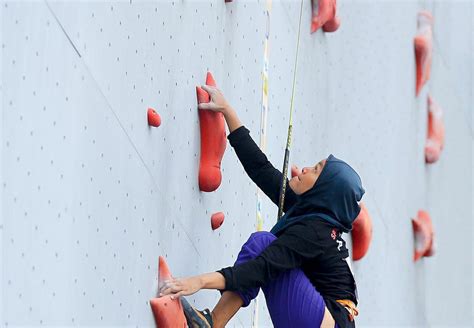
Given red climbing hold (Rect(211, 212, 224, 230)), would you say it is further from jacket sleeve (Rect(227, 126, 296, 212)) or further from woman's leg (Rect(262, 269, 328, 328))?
woman's leg (Rect(262, 269, 328, 328))

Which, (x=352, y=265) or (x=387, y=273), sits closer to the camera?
(x=352, y=265)

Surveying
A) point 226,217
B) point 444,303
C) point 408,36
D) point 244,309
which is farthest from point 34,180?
point 444,303

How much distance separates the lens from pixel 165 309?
3848 mm

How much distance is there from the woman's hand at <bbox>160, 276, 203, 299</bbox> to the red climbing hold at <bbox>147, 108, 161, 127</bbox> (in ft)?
1.44

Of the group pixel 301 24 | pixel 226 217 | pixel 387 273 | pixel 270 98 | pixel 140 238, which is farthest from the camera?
pixel 387 273

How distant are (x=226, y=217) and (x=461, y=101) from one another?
13.2 feet

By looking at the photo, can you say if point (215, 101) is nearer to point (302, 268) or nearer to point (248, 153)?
point (248, 153)

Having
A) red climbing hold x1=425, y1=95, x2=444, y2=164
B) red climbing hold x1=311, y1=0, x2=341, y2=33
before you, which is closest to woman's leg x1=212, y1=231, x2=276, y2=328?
red climbing hold x1=311, y1=0, x2=341, y2=33

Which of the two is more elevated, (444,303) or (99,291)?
(99,291)

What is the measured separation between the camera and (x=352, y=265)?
600 centimetres

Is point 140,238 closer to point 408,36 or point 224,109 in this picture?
point 224,109

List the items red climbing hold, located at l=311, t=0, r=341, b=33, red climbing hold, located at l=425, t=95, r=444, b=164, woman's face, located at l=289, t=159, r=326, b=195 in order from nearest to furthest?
woman's face, located at l=289, t=159, r=326, b=195, red climbing hold, located at l=311, t=0, r=341, b=33, red climbing hold, located at l=425, t=95, r=444, b=164

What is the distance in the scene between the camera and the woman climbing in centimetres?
384

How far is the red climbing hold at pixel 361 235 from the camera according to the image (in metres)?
5.90
